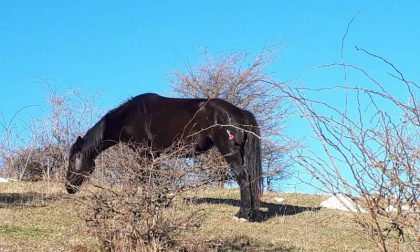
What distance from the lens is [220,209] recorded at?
10289 millimetres

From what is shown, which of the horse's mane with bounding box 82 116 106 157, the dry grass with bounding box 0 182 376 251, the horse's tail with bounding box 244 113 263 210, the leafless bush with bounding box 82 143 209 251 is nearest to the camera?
the leafless bush with bounding box 82 143 209 251

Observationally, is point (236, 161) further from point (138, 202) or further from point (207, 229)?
point (138, 202)

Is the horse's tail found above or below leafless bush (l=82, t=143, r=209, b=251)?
above

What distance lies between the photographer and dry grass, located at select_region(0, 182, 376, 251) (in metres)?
5.72

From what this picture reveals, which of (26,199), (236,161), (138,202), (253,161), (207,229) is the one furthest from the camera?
(26,199)

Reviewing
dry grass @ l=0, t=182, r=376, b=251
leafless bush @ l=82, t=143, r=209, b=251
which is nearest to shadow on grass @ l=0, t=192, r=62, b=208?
dry grass @ l=0, t=182, r=376, b=251

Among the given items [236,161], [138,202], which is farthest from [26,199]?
[138,202]

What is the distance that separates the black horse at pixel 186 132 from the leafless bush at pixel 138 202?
149 inches

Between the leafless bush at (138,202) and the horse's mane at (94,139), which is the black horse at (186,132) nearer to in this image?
the horse's mane at (94,139)

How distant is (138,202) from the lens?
199 inches

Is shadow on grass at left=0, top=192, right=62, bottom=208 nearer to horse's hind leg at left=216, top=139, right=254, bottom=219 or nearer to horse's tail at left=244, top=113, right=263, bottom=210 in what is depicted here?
horse's hind leg at left=216, top=139, right=254, bottom=219

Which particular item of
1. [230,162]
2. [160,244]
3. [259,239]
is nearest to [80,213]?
[160,244]

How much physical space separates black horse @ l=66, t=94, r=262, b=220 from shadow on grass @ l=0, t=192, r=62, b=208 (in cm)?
65

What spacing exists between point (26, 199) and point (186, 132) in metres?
3.08
